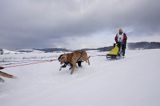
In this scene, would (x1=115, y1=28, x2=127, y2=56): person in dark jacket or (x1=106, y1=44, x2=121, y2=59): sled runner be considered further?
(x1=115, y1=28, x2=127, y2=56): person in dark jacket

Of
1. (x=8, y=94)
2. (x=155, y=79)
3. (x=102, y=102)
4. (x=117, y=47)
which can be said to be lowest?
(x=8, y=94)

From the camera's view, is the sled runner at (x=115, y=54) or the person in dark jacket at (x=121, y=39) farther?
the person in dark jacket at (x=121, y=39)

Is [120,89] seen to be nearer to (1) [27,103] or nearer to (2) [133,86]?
(2) [133,86]

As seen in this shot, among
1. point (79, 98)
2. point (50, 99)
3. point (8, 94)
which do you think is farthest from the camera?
point (8, 94)

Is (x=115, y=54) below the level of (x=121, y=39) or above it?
below

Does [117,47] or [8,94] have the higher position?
[117,47]

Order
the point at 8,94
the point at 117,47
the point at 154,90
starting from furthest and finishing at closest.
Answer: the point at 117,47
the point at 8,94
the point at 154,90

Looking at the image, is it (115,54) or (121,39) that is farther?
(121,39)

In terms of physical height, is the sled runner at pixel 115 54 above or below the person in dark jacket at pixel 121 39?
below

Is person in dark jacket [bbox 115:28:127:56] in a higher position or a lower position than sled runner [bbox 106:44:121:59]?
higher

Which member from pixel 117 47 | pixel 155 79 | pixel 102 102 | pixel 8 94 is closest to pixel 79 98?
pixel 102 102

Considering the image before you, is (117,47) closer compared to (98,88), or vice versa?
(98,88)

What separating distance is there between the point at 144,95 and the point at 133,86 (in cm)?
63

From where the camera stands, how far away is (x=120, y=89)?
3936 millimetres
